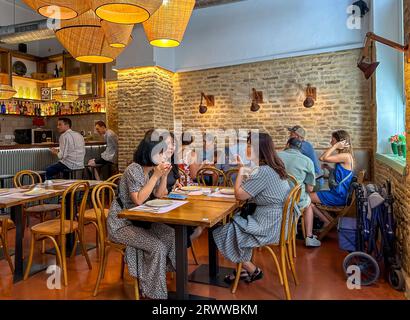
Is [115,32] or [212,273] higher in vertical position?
[115,32]

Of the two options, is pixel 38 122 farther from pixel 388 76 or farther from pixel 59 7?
pixel 388 76

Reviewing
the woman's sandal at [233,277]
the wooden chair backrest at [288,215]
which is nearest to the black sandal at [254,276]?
the woman's sandal at [233,277]

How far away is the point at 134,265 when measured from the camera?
106 inches

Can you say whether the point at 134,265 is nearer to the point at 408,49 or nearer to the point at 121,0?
the point at 121,0

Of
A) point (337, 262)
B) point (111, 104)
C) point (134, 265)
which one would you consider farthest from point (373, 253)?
point (111, 104)

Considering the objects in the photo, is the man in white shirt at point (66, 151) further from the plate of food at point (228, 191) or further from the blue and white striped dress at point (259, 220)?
the blue and white striped dress at point (259, 220)

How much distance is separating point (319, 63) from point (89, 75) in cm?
631

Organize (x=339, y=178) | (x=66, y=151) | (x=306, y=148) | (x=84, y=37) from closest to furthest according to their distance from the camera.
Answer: (x=84, y=37) → (x=339, y=178) → (x=306, y=148) → (x=66, y=151)

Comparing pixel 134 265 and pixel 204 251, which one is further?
pixel 204 251

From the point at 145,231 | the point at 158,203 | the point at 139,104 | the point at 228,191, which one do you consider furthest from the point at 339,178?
the point at 139,104

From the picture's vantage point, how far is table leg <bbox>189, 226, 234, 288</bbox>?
3.14m

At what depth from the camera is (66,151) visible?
20.1 feet

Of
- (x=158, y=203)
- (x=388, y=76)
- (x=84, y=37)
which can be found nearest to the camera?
(x=158, y=203)

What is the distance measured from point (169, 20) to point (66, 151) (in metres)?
4.23
